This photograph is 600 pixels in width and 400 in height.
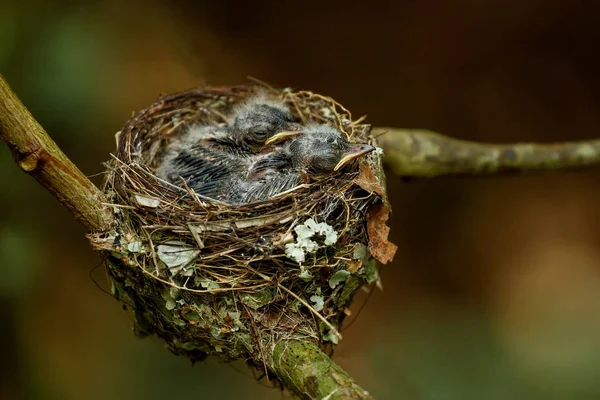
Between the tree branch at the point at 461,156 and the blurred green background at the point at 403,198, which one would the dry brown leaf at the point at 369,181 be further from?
the blurred green background at the point at 403,198

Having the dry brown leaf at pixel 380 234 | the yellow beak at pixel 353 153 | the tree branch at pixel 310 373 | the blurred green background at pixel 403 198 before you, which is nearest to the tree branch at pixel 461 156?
the yellow beak at pixel 353 153

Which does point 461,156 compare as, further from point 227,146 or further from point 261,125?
point 227,146

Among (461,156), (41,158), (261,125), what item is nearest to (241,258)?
(41,158)

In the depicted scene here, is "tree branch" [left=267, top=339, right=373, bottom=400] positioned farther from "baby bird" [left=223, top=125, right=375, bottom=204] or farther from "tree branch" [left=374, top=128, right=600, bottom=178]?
"tree branch" [left=374, top=128, right=600, bottom=178]

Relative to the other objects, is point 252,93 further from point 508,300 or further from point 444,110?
point 508,300

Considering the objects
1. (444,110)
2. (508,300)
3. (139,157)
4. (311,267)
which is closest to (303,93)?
(139,157)

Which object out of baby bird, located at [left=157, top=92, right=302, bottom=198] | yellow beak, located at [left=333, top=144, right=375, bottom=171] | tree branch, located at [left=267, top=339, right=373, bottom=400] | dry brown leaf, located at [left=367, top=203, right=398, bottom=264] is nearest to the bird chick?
baby bird, located at [left=157, top=92, right=302, bottom=198]
